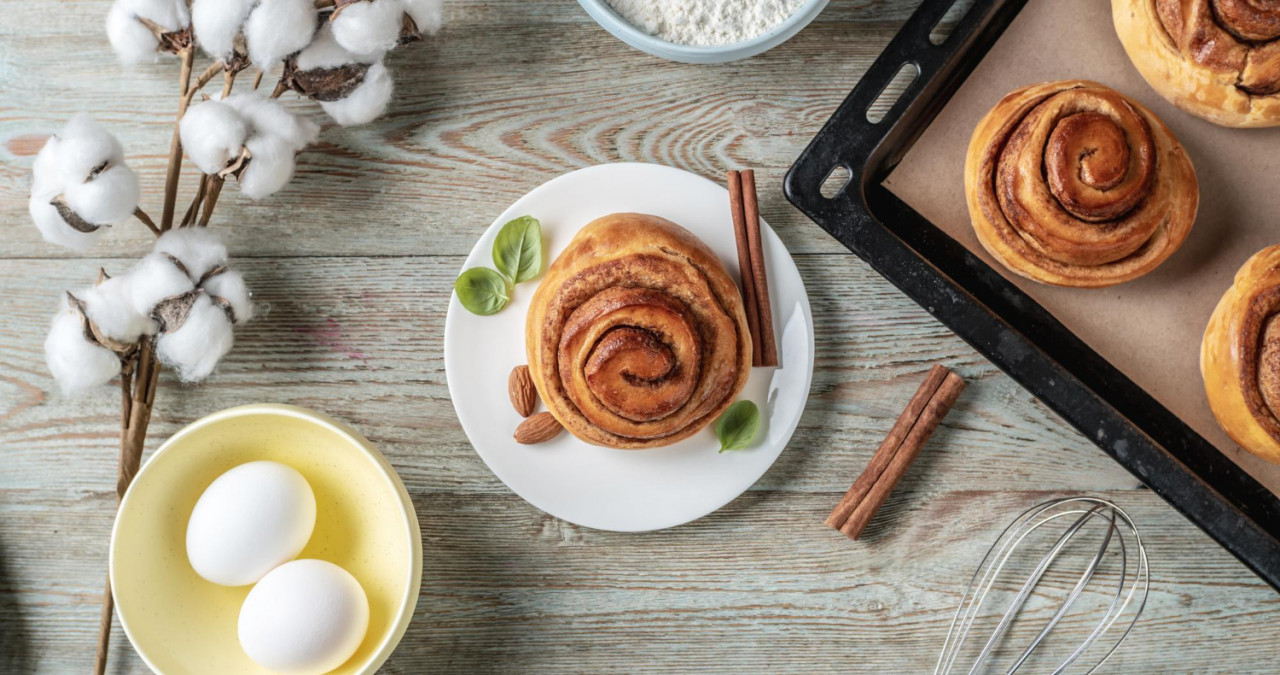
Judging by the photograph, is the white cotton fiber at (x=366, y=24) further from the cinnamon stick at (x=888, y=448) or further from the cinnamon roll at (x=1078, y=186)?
the cinnamon stick at (x=888, y=448)

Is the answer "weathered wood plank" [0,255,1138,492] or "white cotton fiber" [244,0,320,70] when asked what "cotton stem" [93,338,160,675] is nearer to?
"weathered wood plank" [0,255,1138,492]

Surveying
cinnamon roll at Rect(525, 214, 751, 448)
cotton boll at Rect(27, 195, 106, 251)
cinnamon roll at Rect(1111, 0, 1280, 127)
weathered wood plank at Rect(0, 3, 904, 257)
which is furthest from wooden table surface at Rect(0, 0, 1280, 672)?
cinnamon roll at Rect(1111, 0, 1280, 127)

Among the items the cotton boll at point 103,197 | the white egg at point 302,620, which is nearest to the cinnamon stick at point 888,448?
the white egg at point 302,620

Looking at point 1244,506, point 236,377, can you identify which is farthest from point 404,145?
point 1244,506

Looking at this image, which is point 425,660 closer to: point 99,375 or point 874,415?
point 99,375

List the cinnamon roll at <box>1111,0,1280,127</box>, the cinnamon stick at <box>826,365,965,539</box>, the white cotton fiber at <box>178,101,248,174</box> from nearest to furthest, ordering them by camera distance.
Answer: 1. the cinnamon roll at <box>1111,0,1280,127</box>
2. the white cotton fiber at <box>178,101,248,174</box>
3. the cinnamon stick at <box>826,365,965,539</box>

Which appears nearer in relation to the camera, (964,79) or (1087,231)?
(1087,231)
